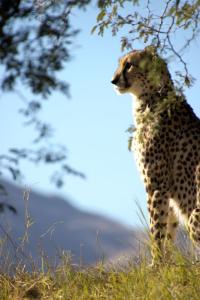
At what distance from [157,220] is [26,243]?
1.03m


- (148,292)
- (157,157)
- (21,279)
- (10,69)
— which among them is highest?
(10,69)

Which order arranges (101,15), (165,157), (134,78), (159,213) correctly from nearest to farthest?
(101,15)
(159,213)
(165,157)
(134,78)

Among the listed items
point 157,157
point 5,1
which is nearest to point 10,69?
point 5,1

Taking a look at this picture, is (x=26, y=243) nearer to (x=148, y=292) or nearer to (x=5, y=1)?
(x=148, y=292)

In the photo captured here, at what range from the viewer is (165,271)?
402 centimetres

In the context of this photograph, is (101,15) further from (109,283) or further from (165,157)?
(109,283)

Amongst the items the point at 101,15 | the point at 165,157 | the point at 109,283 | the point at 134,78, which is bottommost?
the point at 109,283

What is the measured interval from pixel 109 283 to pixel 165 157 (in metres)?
1.13

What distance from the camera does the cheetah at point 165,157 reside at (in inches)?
198

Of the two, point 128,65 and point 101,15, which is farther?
point 128,65

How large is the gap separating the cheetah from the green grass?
59 cm

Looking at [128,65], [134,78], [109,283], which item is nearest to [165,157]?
[134,78]

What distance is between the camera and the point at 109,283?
4.39 m

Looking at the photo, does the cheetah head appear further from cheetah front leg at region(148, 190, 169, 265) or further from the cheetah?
cheetah front leg at region(148, 190, 169, 265)
